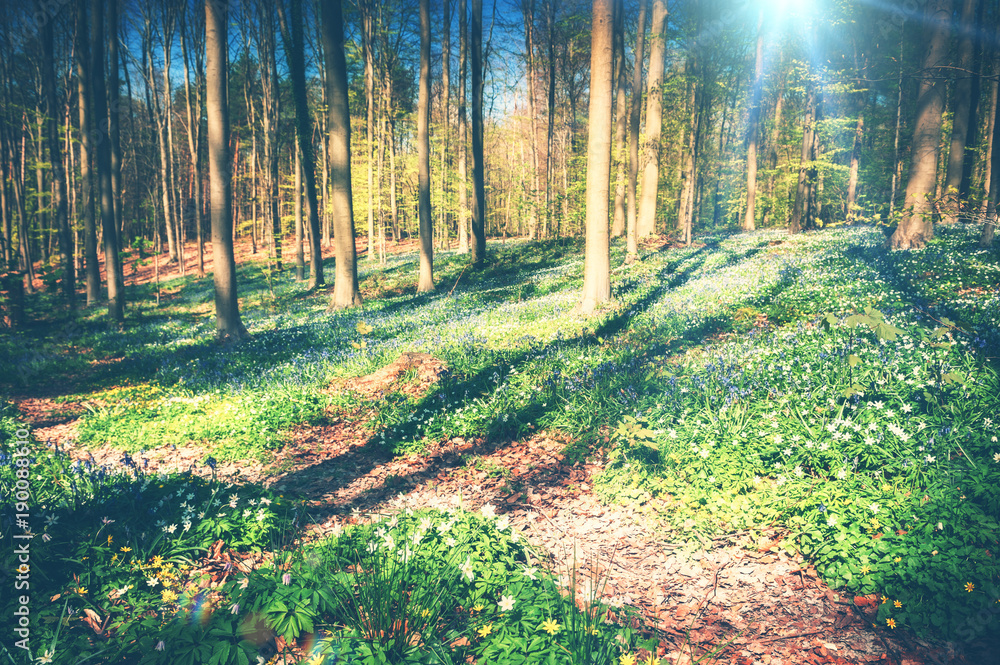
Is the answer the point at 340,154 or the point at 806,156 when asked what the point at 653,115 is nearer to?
the point at 806,156

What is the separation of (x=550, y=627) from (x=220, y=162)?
1295 centimetres

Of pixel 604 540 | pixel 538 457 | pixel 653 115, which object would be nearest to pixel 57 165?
pixel 538 457

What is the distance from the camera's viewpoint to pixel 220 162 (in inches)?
447

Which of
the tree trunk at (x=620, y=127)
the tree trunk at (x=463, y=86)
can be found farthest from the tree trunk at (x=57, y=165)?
the tree trunk at (x=620, y=127)

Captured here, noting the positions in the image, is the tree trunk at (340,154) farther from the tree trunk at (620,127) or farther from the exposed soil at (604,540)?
the tree trunk at (620,127)

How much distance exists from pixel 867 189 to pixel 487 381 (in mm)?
45194

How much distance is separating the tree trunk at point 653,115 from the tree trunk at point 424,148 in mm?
11048

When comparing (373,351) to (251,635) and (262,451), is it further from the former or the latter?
(251,635)

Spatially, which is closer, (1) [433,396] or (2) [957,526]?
(2) [957,526]

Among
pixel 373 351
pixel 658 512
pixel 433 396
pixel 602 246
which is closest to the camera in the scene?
pixel 658 512

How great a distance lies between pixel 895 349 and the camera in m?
5.58

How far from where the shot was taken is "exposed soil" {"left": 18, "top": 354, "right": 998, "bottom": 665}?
2930 mm

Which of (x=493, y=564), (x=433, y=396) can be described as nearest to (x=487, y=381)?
(x=433, y=396)

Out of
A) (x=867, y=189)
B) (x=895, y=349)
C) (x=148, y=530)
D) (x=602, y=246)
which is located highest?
(x=867, y=189)
